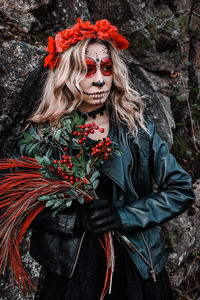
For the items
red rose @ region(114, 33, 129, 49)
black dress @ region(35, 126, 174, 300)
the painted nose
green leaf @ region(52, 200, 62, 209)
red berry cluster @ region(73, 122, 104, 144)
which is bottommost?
black dress @ region(35, 126, 174, 300)

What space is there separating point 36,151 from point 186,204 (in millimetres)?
1015

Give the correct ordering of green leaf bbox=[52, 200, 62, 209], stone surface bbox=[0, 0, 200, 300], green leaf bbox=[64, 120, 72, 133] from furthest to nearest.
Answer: stone surface bbox=[0, 0, 200, 300]
green leaf bbox=[64, 120, 72, 133]
green leaf bbox=[52, 200, 62, 209]

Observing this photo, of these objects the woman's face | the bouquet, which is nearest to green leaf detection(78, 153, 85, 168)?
the bouquet

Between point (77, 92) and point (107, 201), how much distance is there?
0.72 metres

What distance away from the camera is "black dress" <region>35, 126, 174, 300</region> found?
1586mm

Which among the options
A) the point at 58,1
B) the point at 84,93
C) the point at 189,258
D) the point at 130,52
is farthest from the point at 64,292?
the point at 130,52

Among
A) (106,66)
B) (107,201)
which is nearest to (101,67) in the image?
(106,66)

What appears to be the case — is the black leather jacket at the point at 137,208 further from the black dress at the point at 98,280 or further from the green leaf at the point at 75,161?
the green leaf at the point at 75,161

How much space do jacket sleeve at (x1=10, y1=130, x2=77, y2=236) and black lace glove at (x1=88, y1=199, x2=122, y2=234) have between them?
Result: 0.48 ft

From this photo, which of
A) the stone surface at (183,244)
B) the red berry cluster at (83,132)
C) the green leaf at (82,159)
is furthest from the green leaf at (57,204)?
the stone surface at (183,244)

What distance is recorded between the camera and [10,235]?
1.45 m

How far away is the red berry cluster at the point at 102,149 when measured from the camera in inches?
54.0

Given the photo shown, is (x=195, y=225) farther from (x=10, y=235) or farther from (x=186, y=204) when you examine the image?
(x=10, y=235)

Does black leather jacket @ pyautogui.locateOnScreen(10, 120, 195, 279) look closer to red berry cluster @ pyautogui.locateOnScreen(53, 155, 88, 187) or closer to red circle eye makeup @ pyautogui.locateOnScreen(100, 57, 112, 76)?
red berry cluster @ pyautogui.locateOnScreen(53, 155, 88, 187)
